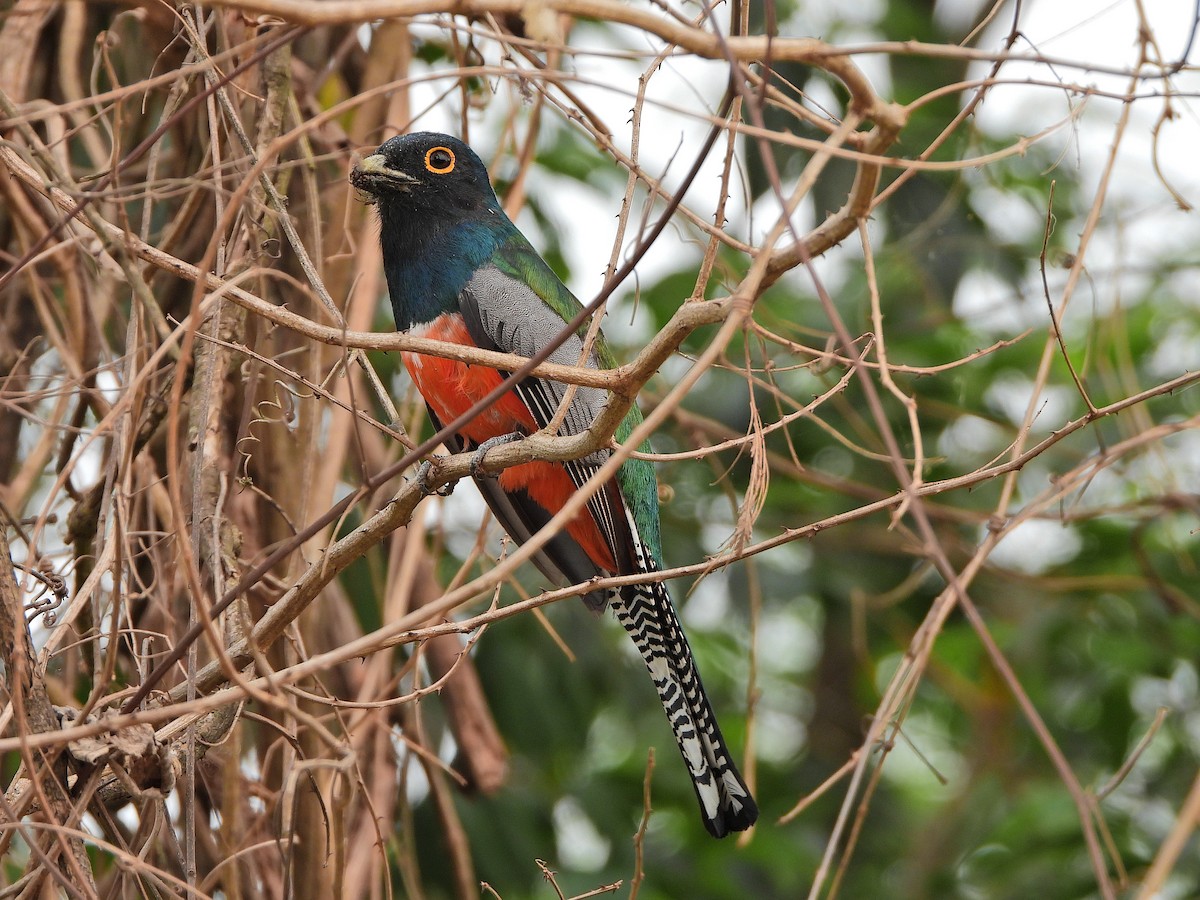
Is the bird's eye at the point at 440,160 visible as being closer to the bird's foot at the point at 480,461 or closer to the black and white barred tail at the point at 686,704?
the bird's foot at the point at 480,461

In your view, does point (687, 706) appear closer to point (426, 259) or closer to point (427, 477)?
point (427, 477)

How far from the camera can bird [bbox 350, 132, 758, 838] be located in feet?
13.6

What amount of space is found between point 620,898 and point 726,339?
4.56 metres

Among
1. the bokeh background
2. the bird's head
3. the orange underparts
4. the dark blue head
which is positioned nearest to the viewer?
the bokeh background

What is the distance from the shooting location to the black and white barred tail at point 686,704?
3873 millimetres

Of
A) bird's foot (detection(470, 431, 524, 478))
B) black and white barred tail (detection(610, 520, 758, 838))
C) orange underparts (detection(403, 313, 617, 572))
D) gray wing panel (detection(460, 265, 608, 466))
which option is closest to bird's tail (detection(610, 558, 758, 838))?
black and white barred tail (detection(610, 520, 758, 838))

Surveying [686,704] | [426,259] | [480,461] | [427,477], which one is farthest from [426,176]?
[686,704]

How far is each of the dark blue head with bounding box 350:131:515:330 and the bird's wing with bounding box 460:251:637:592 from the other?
84 mm

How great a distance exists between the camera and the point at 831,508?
6145mm

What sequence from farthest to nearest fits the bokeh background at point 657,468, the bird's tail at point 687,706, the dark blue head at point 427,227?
the dark blue head at point 427,227
the bird's tail at point 687,706
the bokeh background at point 657,468

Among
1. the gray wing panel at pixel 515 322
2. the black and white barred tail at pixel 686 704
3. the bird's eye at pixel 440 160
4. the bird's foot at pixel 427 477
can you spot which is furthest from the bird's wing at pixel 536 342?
the bird's foot at pixel 427 477

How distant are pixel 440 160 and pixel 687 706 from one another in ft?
6.68

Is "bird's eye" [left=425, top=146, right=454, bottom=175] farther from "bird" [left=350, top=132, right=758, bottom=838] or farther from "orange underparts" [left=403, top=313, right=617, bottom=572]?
"orange underparts" [left=403, top=313, right=617, bottom=572]

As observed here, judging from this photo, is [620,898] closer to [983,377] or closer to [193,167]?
[983,377]
